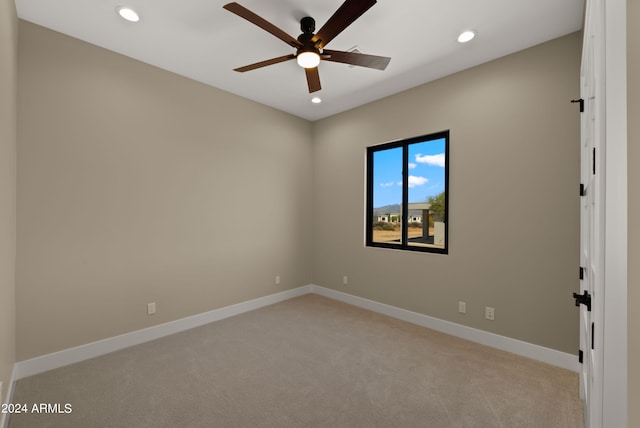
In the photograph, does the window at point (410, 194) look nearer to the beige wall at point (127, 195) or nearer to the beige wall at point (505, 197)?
the beige wall at point (505, 197)

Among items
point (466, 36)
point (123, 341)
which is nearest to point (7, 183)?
point (123, 341)

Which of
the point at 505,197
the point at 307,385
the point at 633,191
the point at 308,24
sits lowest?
the point at 307,385

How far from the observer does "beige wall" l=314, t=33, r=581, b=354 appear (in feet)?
7.96

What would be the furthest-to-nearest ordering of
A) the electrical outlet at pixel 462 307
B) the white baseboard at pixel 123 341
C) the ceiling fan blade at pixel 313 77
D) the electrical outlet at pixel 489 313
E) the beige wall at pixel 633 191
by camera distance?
the electrical outlet at pixel 462 307 < the electrical outlet at pixel 489 313 < the ceiling fan blade at pixel 313 77 < the white baseboard at pixel 123 341 < the beige wall at pixel 633 191

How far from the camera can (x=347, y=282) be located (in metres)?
4.14

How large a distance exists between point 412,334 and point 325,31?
9.77ft

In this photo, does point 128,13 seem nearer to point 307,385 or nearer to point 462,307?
point 307,385

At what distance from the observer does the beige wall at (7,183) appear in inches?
66.7

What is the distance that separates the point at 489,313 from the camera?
2822 millimetres

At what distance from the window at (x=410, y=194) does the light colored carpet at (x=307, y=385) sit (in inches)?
45.7

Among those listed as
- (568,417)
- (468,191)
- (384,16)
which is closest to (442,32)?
(384,16)

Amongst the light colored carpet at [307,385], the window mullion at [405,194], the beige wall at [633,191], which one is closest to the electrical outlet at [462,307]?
the light colored carpet at [307,385]

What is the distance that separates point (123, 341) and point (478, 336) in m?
3.53

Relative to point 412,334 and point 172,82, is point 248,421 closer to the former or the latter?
point 412,334
